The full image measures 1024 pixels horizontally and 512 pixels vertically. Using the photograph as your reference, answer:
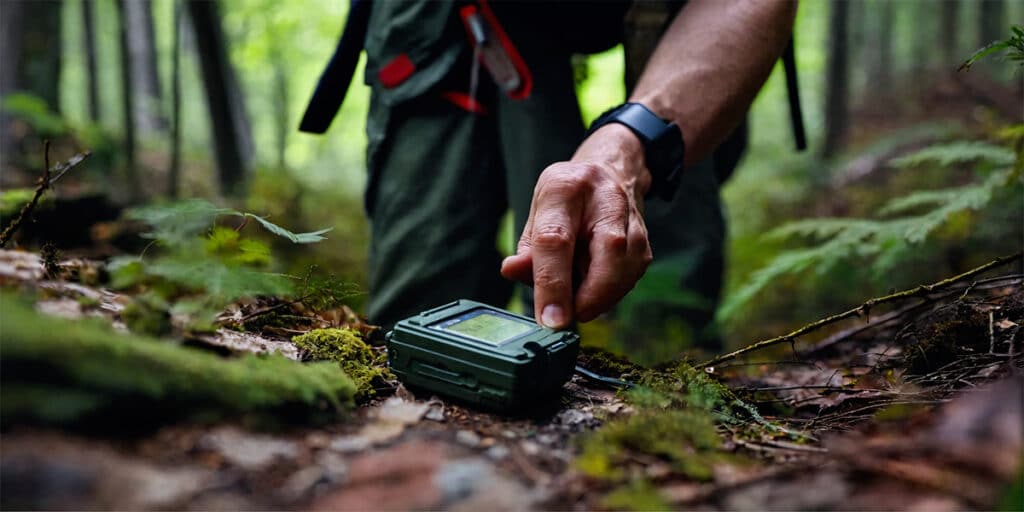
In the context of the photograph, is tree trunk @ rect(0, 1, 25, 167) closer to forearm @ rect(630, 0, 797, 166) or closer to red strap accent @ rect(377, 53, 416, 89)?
red strap accent @ rect(377, 53, 416, 89)

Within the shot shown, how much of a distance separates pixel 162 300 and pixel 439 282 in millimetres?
2280

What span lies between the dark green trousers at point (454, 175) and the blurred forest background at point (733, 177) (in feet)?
1.85

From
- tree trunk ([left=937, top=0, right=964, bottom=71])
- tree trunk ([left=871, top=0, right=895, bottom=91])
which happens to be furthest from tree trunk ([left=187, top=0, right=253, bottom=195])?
Answer: tree trunk ([left=871, top=0, right=895, bottom=91])

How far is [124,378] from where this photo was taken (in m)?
1.07

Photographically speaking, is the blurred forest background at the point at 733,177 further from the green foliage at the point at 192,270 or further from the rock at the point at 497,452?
the rock at the point at 497,452

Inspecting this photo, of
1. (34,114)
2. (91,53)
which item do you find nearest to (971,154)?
(34,114)

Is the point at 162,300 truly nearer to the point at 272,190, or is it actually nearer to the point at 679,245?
the point at 679,245

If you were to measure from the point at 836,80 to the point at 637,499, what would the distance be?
40.4 ft

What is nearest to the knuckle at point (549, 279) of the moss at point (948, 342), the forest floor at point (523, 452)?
the forest floor at point (523, 452)

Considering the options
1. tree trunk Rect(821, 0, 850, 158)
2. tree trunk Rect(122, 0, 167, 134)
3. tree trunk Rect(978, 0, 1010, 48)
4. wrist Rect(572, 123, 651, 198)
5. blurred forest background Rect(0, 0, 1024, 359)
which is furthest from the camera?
tree trunk Rect(122, 0, 167, 134)

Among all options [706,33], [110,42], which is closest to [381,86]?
[706,33]

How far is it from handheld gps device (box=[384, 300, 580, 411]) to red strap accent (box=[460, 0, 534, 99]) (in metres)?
1.67

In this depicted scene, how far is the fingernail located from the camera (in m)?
1.88

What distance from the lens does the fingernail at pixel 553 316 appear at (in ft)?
6.16
